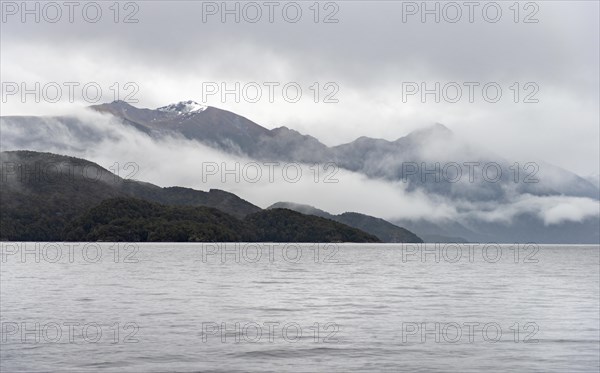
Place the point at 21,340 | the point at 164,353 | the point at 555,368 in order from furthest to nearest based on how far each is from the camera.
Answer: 1. the point at 21,340
2. the point at 164,353
3. the point at 555,368

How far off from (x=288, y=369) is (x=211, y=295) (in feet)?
173

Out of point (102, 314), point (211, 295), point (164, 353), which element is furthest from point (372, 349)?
point (211, 295)

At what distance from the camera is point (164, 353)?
43.8 meters

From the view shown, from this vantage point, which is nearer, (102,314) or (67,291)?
(102,314)

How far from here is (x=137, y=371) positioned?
3812cm

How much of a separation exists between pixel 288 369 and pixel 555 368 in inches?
594

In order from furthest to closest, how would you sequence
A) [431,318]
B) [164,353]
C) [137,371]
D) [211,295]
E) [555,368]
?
1. [211,295]
2. [431,318]
3. [164,353]
4. [555,368]
5. [137,371]

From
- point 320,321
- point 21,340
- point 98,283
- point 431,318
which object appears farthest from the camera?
point 98,283

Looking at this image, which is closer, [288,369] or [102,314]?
[288,369]

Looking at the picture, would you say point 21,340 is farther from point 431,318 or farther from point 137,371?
point 431,318

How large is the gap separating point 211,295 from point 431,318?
1356 inches

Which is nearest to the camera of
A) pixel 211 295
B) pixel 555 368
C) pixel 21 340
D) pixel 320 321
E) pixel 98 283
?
pixel 555 368

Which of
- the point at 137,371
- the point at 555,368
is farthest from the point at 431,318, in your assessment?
the point at 137,371

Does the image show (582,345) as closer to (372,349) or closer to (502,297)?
(372,349)
